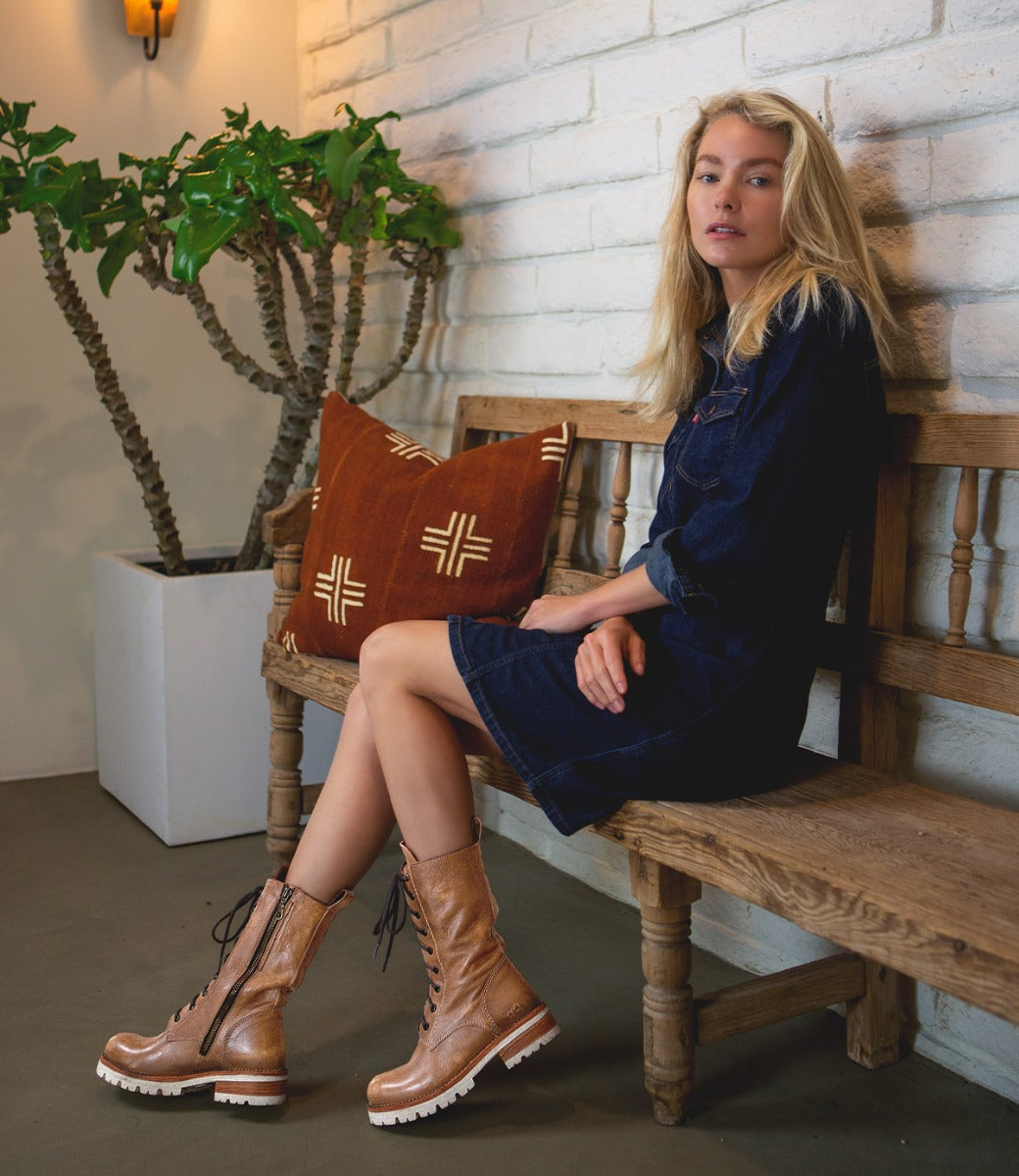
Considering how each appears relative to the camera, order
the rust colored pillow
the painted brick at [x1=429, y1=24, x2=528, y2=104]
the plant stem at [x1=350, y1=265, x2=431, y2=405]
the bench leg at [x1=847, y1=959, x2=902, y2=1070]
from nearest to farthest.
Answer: the bench leg at [x1=847, y1=959, x2=902, y2=1070] < the rust colored pillow < the painted brick at [x1=429, y1=24, x2=528, y2=104] < the plant stem at [x1=350, y1=265, x2=431, y2=405]

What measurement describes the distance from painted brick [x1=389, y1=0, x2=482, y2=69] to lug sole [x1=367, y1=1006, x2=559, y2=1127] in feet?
5.83

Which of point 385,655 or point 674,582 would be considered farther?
point 385,655

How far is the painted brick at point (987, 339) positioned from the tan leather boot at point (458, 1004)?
84 cm

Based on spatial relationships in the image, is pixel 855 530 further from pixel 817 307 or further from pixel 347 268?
pixel 347 268

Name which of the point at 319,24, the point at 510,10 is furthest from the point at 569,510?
the point at 319,24

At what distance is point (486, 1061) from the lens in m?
1.57

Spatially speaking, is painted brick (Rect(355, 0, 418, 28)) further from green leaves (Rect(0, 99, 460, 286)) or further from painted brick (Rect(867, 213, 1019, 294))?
painted brick (Rect(867, 213, 1019, 294))

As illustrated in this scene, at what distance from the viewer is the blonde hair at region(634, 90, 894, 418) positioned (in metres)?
1.52

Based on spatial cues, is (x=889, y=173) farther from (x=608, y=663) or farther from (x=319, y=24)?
(x=319, y=24)

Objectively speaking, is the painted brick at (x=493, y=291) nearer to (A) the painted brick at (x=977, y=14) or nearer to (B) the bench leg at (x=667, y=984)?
(A) the painted brick at (x=977, y=14)

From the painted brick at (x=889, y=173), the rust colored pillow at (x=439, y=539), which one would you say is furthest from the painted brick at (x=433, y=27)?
the painted brick at (x=889, y=173)

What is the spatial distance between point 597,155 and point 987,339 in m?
0.84

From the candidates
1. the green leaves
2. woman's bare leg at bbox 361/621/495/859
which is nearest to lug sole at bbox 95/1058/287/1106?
woman's bare leg at bbox 361/621/495/859

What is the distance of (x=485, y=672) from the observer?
1.57 m
